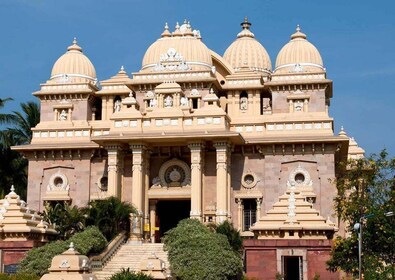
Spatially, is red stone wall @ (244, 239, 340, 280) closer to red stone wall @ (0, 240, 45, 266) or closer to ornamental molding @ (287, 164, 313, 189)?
red stone wall @ (0, 240, 45, 266)

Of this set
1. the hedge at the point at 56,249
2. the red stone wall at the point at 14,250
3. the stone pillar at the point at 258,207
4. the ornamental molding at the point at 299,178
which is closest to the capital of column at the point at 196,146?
the stone pillar at the point at 258,207

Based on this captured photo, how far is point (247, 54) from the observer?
49156 millimetres

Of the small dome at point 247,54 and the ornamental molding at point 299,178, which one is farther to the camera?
the small dome at point 247,54

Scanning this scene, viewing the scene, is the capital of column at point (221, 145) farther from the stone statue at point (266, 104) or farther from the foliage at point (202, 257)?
the stone statue at point (266, 104)

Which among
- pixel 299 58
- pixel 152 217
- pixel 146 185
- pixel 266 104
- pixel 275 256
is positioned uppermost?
pixel 299 58

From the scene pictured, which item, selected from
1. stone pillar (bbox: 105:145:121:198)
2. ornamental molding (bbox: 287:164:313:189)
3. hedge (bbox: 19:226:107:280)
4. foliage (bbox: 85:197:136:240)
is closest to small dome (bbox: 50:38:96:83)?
stone pillar (bbox: 105:145:121:198)

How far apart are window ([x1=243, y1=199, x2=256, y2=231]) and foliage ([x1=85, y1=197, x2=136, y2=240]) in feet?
21.6

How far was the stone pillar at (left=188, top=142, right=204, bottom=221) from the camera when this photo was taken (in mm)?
38531

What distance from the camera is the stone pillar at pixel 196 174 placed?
1517 inches

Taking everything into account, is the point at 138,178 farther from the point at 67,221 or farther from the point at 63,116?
the point at 63,116

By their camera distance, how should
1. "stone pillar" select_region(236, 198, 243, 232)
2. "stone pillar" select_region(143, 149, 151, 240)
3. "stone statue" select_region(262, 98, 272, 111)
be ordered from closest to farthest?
"stone pillar" select_region(143, 149, 151, 240) < "stone pillar" select_region(236, 198, 243, 232) < "stone statue" select_region(262, 98, 272, 111)

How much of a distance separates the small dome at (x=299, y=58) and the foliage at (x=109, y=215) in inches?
531

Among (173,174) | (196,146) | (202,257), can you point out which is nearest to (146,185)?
(173,174)

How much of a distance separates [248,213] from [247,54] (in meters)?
12.5
